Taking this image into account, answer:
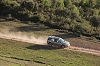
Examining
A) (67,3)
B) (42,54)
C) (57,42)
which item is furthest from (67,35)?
(67,3)

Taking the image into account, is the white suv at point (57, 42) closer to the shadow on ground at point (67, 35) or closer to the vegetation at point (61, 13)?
the shadow on ground at point (67, 35)

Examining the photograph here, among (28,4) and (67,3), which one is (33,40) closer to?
(28,4)

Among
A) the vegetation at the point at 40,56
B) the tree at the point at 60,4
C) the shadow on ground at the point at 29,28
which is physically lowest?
the vegetation at the point at 40,56

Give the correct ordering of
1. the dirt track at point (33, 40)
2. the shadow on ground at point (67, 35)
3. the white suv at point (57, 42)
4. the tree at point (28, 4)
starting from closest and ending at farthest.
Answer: the white suv at point (57, 42), the dirt track at point (33, 40), the shadow on ground at point (67, 35), the tree at point (28, 4)

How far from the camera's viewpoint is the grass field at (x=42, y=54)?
4130 centimetres

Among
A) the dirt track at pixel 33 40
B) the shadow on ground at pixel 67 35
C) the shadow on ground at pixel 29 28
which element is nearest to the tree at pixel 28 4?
the shadow on ground at pixel 29 28

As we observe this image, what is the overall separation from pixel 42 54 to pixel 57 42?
3.82 meters

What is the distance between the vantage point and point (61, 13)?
181 ft

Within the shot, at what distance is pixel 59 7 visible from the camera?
57.5 meters

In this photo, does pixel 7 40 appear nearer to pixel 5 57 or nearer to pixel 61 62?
pixel 5 57

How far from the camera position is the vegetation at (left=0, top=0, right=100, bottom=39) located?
52406 mm

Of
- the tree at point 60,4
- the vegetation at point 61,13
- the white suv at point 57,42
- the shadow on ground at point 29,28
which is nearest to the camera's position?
the white suv at point 57,42

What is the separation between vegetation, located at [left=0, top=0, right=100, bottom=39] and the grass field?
2.76 metres

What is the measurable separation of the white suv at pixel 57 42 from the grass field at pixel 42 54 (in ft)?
2.81
